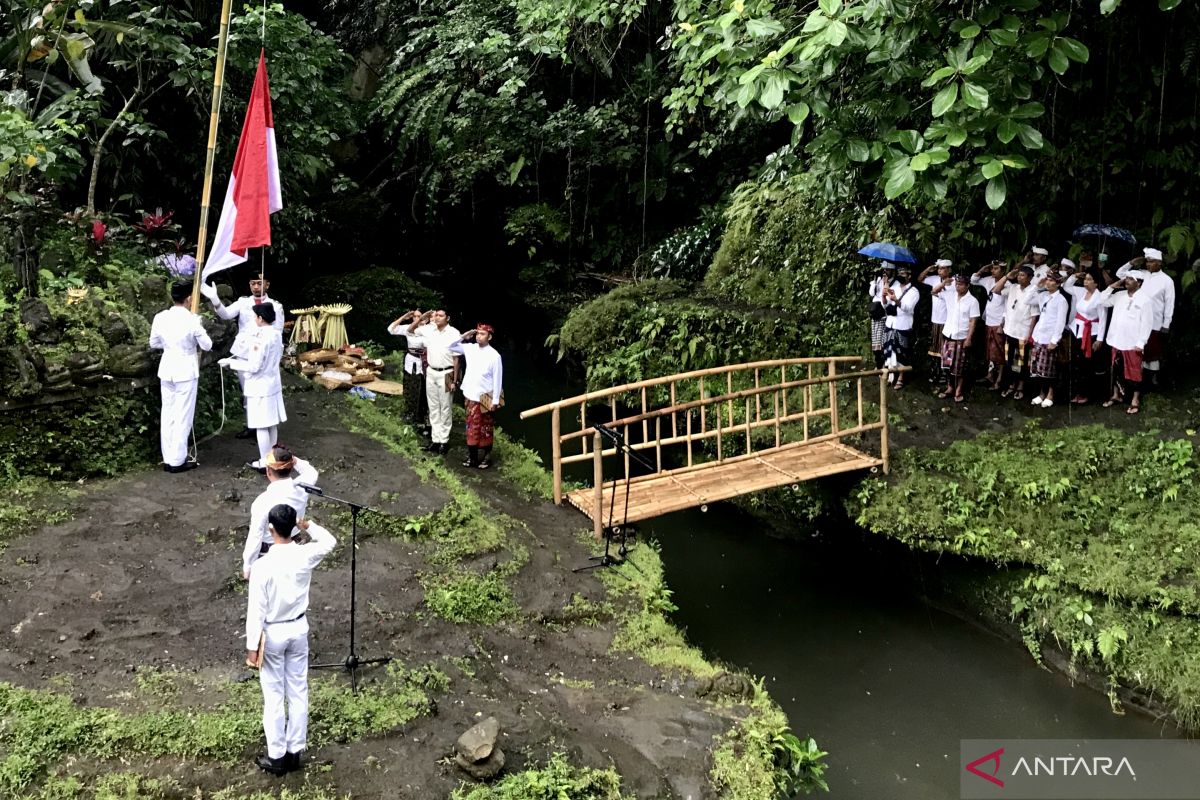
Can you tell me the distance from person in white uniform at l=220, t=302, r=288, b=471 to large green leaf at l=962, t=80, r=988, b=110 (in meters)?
5.83

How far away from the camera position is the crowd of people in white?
32.0 feet

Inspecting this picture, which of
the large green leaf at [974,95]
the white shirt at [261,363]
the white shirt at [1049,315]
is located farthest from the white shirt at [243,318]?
the white shirt at [1049,315]

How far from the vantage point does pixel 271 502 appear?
566 centimetres

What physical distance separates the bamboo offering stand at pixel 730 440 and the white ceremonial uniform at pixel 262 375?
7.42 feet

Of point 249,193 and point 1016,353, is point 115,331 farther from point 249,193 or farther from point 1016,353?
point 1016,353

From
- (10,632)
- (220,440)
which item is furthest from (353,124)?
(10,632)

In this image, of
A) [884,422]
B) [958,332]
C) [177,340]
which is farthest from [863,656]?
[177,340]

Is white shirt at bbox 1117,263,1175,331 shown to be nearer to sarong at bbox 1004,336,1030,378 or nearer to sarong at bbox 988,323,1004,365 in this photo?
sarong at bbox 1004,336,1030,378

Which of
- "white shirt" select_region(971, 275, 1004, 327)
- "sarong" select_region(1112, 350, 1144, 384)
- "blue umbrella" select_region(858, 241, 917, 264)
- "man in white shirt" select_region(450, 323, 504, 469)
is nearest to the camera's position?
"man in white shirt" select_region(450, 323, 504, 469)

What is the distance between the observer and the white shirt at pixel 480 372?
930cm

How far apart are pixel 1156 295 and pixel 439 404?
23.2 feet

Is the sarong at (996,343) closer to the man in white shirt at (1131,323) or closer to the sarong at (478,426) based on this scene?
the man in white shirt at (1131,323)

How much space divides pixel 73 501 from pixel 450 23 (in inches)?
450

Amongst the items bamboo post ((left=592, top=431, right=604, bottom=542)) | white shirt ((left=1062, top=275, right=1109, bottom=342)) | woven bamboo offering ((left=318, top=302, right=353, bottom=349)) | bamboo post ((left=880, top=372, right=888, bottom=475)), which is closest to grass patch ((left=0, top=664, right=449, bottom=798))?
bamboo post ((left=592, top=431, right=604, bottom=542))
